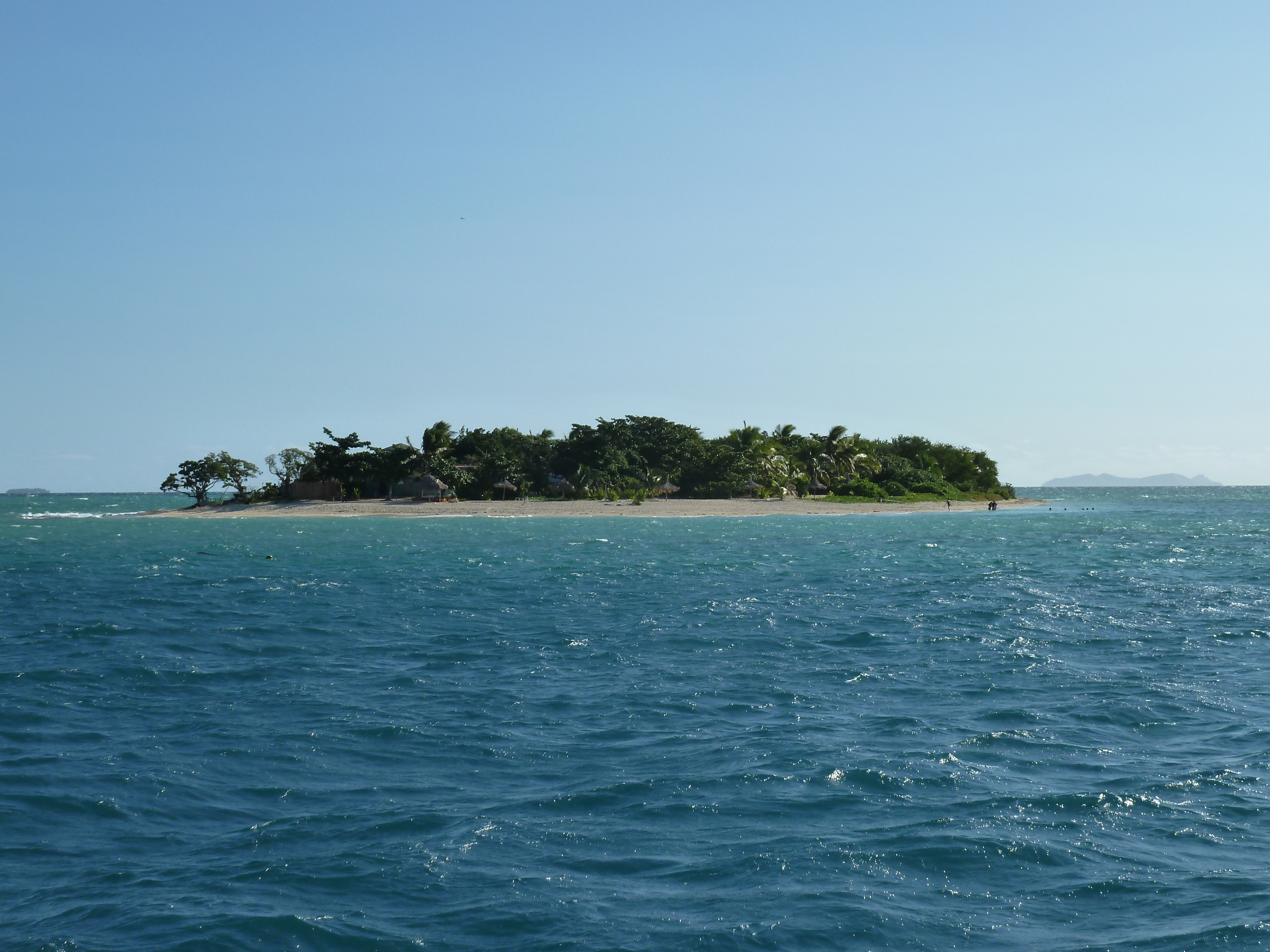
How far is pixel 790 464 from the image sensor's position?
356 feet

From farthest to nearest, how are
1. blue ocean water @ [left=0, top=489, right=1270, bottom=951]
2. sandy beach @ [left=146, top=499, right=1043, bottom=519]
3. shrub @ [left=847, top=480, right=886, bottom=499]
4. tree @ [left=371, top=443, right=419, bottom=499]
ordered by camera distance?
1. shrub @ [left=847, top=480, right=886, bottom=499]
2. tree @ [left=371, top=443, right=419, bottom=499]
3. sandy beach @ [left=146, top=499, right=1043, bottom=519]
4. blue ocean water @ [left=0, top=489, right=1270, bottom=951]

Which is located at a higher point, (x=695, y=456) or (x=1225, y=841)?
(x=695, y=456)

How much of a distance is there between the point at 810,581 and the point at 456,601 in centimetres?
1207

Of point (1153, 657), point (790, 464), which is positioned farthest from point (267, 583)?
point (790, 464)

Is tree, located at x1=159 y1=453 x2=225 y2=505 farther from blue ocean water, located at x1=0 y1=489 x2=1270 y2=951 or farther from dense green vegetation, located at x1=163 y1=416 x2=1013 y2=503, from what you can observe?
blue ocean water, located at x1=0 y1=489 x2=1270 y2=951

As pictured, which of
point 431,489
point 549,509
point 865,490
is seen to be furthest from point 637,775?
point 865,490

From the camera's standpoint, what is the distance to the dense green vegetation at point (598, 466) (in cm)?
9550

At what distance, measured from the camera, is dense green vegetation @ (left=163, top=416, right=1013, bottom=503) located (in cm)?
9550

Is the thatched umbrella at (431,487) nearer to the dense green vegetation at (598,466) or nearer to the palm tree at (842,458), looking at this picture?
the dense green vegetation at (598,466)

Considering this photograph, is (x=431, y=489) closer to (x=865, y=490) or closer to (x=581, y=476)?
(x=581, y=476)

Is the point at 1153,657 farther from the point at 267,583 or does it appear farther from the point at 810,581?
the point at 267,583

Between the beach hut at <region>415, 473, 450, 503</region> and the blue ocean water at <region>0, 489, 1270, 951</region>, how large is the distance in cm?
6719

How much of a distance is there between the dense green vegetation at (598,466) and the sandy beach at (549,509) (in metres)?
2.50

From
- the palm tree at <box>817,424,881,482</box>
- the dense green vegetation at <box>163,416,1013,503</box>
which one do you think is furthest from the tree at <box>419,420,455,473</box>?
the palm tree at <box>817,424,881,482</box>
